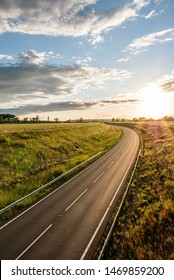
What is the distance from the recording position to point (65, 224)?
18.9 metres

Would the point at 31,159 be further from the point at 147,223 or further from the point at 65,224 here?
the point at 147,223

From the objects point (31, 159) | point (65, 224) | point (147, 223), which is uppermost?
point (31, 159)

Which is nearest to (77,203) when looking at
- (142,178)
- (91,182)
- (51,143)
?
(91,182)

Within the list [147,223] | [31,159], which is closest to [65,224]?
[147,223]

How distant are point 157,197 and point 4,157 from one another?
2570cm

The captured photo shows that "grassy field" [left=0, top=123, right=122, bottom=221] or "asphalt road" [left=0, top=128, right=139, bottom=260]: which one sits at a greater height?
"grassy field" [left=0, top=123, right=122, bottom=221]

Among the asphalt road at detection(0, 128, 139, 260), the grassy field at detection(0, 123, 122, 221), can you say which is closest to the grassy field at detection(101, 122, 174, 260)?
the asphalt road at detection(0, 128, 139, 260)

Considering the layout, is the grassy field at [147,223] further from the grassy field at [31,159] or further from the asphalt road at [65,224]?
the grassy field at [31,159]

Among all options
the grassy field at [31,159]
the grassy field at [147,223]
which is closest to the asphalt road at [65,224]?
the grassy field at [147,223]

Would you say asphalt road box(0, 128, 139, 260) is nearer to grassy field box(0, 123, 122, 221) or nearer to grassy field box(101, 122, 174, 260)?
grassy field box(101, 122, 174, 260)

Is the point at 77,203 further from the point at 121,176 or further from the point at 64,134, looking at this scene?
the point at 64,134

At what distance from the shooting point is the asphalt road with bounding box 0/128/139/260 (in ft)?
50.3

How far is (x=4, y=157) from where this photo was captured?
127 feet

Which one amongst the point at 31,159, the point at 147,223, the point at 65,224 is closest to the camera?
the point at 147,223
